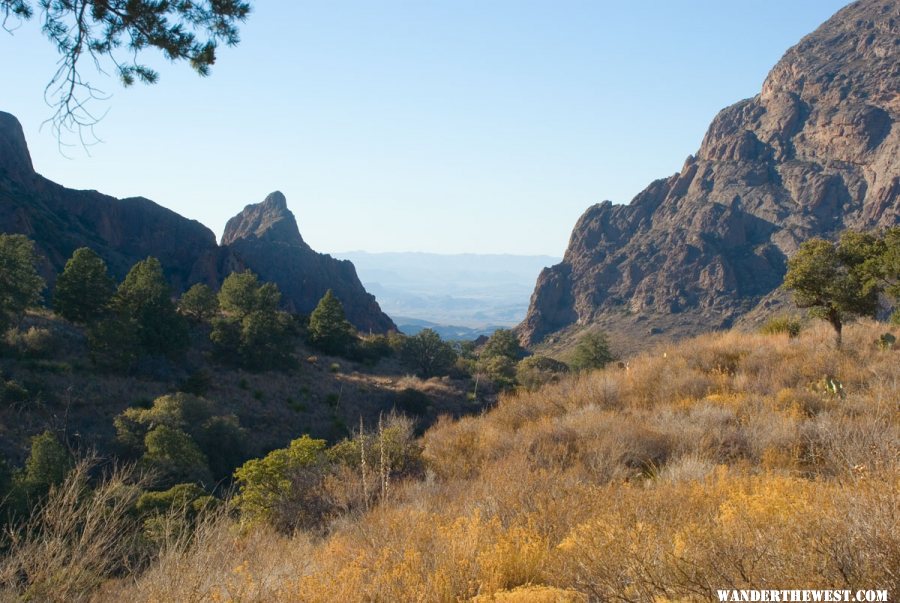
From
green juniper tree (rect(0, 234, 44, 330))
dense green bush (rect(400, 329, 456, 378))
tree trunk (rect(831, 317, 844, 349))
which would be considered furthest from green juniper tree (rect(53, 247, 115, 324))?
tree trunk (rect(831, 317, 844, 349))

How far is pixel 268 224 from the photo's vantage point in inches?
6019

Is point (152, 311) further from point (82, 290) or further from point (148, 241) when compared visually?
point (148, 241)

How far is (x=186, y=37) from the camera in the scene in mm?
7027

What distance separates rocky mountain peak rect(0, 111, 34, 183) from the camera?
92.5 meters

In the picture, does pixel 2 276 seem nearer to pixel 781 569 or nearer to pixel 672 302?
pixel 781 569

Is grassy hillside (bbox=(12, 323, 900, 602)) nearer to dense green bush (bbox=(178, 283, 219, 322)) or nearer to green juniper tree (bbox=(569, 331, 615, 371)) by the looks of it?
dense green bush (bbox=(178, 283, 219, 322))

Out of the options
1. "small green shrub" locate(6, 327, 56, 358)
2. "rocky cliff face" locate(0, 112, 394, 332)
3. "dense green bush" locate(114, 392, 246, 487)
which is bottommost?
"dense green bush" locate(114, 392, 246, 487)

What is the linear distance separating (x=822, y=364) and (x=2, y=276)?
35.5m

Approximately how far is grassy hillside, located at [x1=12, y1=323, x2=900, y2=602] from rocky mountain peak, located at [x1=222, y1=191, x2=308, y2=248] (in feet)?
452

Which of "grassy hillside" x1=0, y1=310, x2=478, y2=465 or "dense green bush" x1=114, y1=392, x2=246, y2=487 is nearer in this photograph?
"dense green bush" x1=114, y1=392, x2=246, y2=487

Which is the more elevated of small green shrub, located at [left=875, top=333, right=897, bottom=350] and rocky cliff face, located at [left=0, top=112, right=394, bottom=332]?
rocky cliff face, located at [left=0, top=112, right=394, bottom=332]

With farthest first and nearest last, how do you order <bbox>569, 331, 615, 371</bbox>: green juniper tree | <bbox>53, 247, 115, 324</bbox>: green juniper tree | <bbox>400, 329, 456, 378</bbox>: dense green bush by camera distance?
<bbox>400, 329, 456, 378</bbox>: dense green bush
<bbox>569, 331, 615, 371</bbox>: green juniper tree
<bbox>53, 247, 115, 324</bbox>: green juniper tree

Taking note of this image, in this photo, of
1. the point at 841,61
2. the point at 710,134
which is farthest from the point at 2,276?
the point at 841,61

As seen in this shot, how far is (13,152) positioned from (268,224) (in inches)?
2451
